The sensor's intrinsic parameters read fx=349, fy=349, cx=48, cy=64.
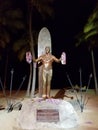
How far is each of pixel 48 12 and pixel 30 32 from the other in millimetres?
1006

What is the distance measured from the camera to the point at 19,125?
8.20 meters

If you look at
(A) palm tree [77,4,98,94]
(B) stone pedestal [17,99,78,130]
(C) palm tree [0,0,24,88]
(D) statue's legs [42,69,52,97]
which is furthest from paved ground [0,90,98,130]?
(C) palm tree [0,0,24,88]

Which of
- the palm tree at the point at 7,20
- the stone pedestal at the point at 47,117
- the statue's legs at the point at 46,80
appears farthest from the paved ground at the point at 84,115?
the palm tree at the point at 7,20

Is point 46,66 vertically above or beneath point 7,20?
beneath

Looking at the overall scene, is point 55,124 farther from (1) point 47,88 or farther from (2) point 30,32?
(2) point 30,32

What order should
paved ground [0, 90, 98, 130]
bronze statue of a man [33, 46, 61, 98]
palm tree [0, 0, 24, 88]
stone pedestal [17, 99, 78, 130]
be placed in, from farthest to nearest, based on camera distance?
1. palm tree [0, 0, 24, 88]
2. bronze statue of a man [33, 46, 61, 98]
3. paved ground [0, 90, 98, 130]
4. stone pedestal [17, 99, 78, 130]

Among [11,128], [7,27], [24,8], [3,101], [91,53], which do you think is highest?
[24,8]

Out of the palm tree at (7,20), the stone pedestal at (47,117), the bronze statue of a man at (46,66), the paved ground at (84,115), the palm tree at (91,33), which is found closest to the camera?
the stone pedestal at (47,117)

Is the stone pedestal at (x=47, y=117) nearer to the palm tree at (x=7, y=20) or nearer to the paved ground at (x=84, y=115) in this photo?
the paved ground at (x=84, y=115)

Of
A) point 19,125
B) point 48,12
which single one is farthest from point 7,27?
point 19,125

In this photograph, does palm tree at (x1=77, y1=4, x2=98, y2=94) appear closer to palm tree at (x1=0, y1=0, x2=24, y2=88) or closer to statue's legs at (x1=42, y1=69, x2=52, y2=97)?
palm tree at (x1=0, y1=0, x2=24, y2=88)

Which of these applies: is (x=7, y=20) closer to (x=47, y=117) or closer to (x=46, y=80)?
(x=46, y=80)

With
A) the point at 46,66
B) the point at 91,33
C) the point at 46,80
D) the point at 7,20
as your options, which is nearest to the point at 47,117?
the point at 46,80

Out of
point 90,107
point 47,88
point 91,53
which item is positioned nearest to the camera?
point 47,88
